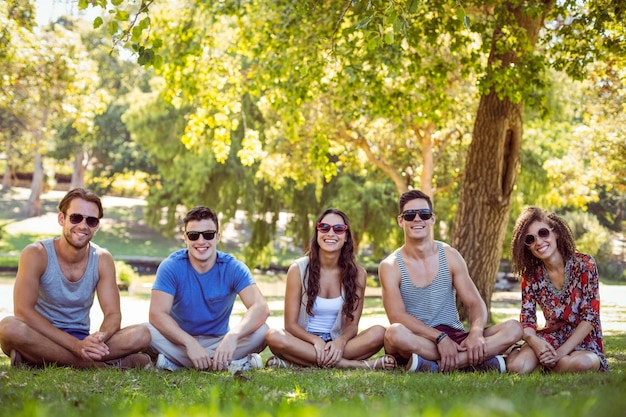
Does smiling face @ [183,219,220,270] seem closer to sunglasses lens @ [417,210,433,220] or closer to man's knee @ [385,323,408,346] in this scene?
man's knee @ [385,323,408,346]

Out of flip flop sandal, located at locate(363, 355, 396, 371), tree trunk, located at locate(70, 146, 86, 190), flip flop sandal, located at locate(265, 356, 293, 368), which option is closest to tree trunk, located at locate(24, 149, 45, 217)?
tree trunk, located at locate(70, 146, 86, 190)

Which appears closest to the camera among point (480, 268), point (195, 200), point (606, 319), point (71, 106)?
point (480, 268)

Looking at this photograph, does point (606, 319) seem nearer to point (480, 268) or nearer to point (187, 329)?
point (480, 268)

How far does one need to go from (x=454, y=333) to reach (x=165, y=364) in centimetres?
281

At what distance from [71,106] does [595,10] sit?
559 inches

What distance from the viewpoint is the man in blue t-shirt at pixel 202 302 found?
22.3 ft

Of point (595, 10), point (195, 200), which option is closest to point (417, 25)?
point (595, 10)

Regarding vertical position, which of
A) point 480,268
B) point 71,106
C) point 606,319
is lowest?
point 606,319

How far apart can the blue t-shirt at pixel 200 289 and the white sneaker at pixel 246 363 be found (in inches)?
18.5

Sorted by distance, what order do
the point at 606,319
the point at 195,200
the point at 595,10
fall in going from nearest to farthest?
the point at 595,10
the point at 606,319
the point at 195,200

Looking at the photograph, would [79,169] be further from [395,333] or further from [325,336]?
[395,333]

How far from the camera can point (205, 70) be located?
16297 millimetres

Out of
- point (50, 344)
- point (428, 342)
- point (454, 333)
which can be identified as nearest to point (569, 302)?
point (454, 333)

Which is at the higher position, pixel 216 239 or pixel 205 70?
pixel 205 70
